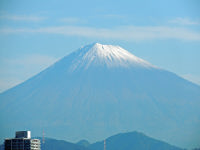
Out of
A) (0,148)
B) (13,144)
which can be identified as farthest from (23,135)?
(0,148)

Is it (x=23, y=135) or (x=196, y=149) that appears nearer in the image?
(x=23, y=135)

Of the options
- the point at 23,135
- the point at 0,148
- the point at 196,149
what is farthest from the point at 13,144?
the point at 196,149

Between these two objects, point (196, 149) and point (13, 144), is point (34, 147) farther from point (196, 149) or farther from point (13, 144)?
point (196, 149)

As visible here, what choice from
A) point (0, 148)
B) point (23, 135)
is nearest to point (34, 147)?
point (23, 135)

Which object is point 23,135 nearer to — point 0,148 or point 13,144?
point 13,144

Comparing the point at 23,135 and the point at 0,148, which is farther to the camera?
the point at 0,148
